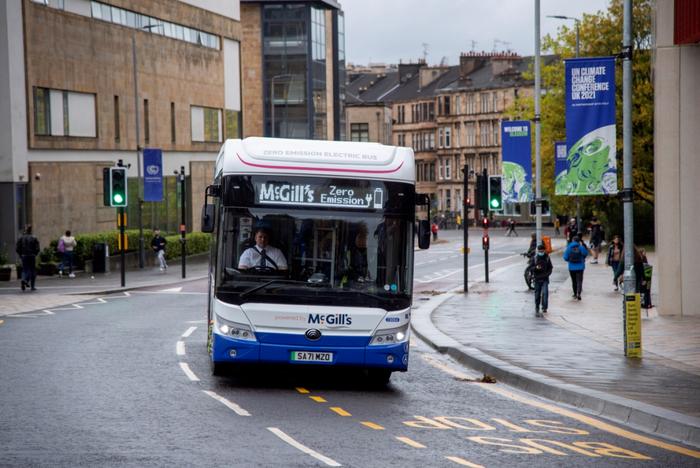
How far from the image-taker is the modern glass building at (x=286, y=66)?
9412cm

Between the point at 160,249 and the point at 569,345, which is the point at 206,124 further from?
the point at 569,345

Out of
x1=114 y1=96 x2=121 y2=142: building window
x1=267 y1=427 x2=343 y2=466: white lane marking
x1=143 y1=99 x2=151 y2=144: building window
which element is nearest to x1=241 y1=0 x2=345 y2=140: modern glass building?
x1=143 y1=99 x2=151 y2=144: building window

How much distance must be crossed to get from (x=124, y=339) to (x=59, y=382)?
19.7 feet

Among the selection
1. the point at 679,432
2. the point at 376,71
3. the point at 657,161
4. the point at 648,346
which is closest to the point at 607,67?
the point at 648,346

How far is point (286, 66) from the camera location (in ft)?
312

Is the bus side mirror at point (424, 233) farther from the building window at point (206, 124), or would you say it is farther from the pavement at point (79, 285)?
the building window at point (206, 124)

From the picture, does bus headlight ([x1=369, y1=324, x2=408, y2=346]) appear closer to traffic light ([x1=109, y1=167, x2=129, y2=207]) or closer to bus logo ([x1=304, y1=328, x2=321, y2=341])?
bus logo ([x1=304, y1=328, x2=321, y2=341])

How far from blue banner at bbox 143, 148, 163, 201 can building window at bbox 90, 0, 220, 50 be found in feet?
24.3

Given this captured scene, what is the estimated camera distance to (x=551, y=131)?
223 feet

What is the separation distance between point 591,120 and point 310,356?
7651 mm

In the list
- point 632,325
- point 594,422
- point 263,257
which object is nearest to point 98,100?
point 632,325

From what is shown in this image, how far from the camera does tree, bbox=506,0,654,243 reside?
62.9 m

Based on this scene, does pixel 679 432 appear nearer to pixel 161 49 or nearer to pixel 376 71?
pixel 161 49

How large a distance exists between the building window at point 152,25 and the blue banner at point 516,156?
22665mm
